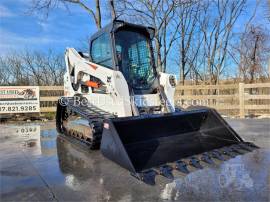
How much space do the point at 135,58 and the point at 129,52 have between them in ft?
0.60

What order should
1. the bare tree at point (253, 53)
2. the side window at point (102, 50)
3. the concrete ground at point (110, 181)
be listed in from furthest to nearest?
the bare tree at point (253, 53), the side window at point (102, 50), the concrete ground at point (110, 181)

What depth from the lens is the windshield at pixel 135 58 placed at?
546cm

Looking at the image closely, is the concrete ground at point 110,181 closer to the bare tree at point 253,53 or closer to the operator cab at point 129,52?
the operator cab at point 129,52

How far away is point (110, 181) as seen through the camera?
3445 millimetres

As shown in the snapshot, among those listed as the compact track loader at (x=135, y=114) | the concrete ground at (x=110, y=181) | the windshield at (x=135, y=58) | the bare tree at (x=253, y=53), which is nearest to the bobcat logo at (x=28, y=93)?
the compact track loader at (x=135, y=114)

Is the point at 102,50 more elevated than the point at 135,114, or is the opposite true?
the point at 102,50

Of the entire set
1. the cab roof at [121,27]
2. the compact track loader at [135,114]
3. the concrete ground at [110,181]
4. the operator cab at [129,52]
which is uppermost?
the cab roof at [121,27]

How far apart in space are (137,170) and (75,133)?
2978 mm

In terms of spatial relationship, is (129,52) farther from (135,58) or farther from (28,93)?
(28,93)

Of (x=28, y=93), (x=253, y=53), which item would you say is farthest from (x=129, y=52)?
(x=253, y=53)

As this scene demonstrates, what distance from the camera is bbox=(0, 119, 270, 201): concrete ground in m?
2.92

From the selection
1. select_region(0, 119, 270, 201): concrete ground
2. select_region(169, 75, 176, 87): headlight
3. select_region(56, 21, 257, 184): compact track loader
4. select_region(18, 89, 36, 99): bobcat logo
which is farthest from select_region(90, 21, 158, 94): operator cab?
Result: select_region(18, 89, 36, 99): bobcat logo

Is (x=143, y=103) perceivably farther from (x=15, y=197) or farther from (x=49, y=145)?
(x=15, y=197)

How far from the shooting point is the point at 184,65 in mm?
22453
